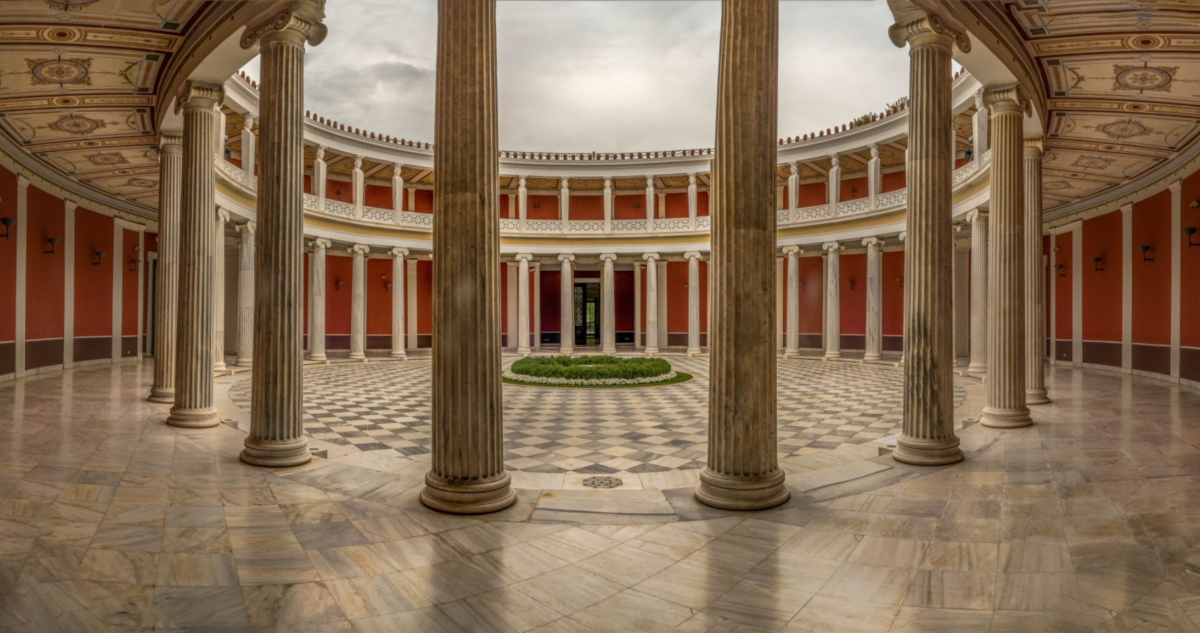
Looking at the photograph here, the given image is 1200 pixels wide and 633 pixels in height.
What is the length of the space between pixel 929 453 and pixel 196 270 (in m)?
10.2

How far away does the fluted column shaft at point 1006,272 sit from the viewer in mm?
9352

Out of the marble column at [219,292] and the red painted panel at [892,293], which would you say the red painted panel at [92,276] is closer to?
the marble column at [219,292]

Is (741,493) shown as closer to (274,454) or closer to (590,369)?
(274,454)

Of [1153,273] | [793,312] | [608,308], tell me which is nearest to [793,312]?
[793,312]

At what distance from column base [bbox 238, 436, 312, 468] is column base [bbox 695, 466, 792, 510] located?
4411mm

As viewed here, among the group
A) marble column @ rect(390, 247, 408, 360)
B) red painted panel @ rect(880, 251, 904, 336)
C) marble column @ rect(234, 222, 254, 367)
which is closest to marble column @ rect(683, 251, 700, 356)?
red painted panel @ rect(880, 251, 904, 336)

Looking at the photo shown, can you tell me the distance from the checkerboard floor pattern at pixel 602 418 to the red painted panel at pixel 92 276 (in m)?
7.05

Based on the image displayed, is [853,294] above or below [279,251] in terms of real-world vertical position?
above

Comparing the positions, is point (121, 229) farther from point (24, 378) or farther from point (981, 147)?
point (981, 147)

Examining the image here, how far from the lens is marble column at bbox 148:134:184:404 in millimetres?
10930

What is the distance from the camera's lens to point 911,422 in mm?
7203

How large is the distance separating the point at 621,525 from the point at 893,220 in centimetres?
2235

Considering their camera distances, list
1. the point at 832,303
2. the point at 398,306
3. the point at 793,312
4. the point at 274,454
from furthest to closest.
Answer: the point at 793,312 < the point at 398,306 < the point at 832,303 < the point at 274,454

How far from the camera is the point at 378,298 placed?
29.9 meters
